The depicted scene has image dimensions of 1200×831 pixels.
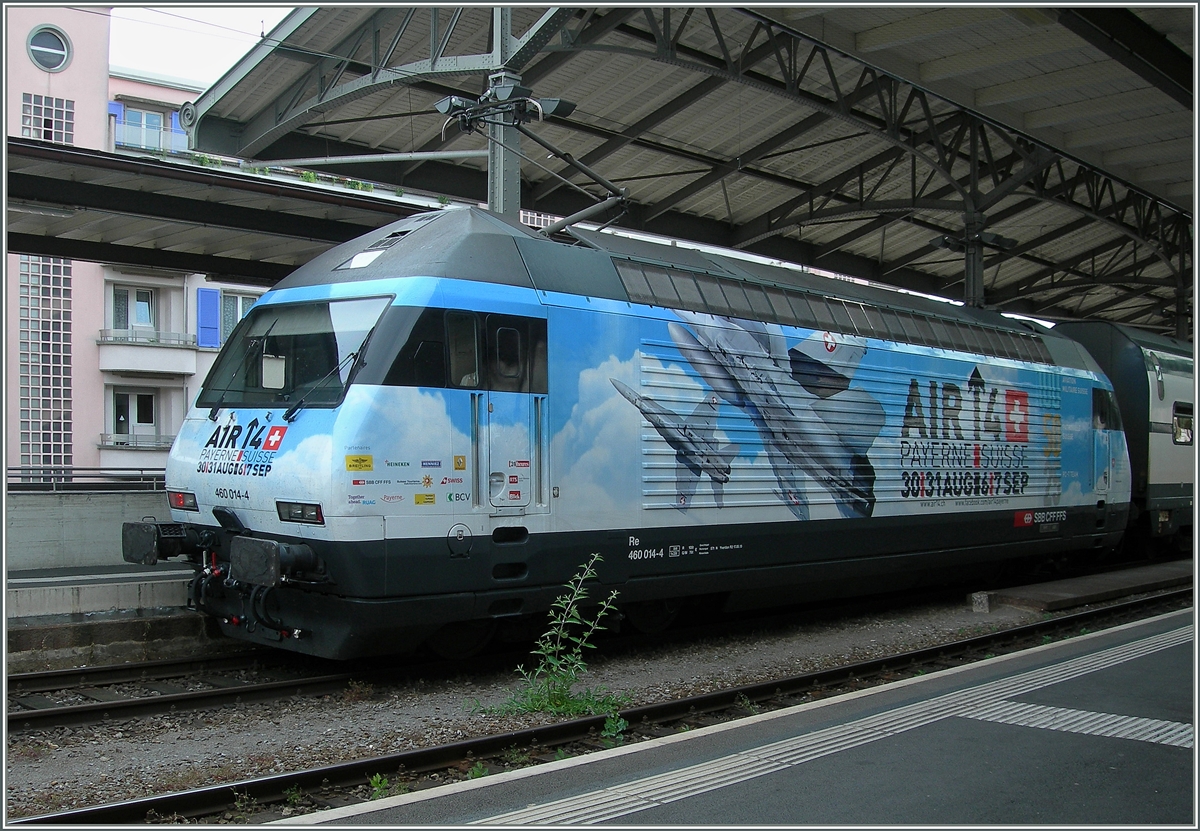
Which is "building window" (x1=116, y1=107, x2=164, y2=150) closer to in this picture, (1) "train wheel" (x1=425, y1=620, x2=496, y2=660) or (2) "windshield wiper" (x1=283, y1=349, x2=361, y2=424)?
(2) "windshield wiper" (x1=283, y1=349, x2=361, y2=424)

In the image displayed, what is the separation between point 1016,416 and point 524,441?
8.84m

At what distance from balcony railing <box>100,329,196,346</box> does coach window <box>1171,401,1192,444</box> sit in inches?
968

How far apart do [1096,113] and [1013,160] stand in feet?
14.0

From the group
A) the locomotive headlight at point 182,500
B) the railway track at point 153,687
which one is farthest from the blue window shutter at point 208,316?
the railway track at point 153,687

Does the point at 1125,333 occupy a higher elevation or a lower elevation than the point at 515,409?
higher

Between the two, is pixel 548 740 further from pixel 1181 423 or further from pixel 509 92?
pixel 1181 423

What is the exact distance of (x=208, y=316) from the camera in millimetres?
29453

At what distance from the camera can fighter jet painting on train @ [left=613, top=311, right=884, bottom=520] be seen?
992 cm

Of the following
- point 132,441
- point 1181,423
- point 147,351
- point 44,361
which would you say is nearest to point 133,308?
point 147,351

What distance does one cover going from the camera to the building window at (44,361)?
26.2m

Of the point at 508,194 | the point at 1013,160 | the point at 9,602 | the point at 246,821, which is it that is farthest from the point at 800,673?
the point at 1013,160

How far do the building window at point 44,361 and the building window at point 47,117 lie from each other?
3280mm

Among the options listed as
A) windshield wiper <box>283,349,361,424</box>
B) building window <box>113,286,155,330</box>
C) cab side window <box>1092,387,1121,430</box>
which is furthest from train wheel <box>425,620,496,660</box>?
building window <box>113,286,155,330</box>

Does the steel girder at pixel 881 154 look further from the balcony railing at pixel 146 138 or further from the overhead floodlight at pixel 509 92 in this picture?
the balcony railing at pixel 146 138
